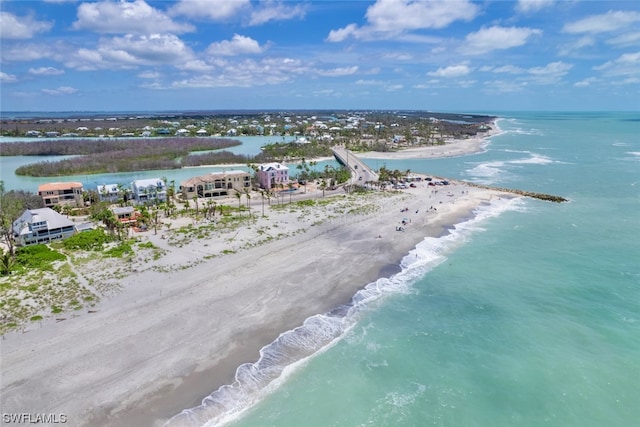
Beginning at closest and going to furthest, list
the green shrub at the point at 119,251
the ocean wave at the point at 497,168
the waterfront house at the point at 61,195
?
the green shrub at the point at 119,251
the waterfront house at the point at 61,195
the ocean wave at the point at 497,168

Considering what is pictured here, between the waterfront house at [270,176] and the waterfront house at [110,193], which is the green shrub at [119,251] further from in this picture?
the waterfront house at [270,176]

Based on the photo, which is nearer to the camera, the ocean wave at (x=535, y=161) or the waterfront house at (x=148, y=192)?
the waterfront house at (x=148, y=192)

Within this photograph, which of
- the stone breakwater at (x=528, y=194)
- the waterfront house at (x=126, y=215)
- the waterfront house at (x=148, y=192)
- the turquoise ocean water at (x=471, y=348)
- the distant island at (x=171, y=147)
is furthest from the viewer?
the distant island at (x=171, y=147)

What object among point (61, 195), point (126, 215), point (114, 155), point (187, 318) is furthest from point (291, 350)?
point (114, 155)

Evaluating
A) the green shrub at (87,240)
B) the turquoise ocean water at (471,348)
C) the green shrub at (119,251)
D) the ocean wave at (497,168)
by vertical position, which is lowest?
the turquoise ocean water at (471,348)

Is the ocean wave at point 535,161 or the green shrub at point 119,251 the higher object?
the ocean wave at point 535,161

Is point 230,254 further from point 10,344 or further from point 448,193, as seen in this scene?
point 448,193

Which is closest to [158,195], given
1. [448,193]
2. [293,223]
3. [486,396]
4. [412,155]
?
[293,223]

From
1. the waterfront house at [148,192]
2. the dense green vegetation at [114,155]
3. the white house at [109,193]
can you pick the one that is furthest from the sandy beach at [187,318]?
the dense green vegetation at [114,155]
